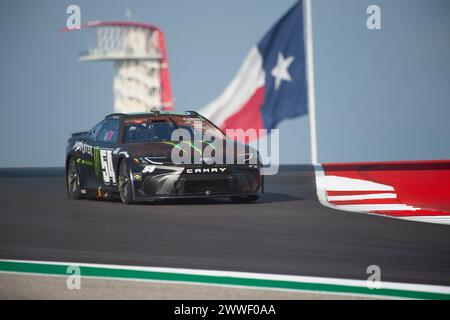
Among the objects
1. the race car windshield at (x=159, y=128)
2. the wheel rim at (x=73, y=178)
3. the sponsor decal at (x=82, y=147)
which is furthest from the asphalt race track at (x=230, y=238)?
the race car windshield at (x=159, y=128)

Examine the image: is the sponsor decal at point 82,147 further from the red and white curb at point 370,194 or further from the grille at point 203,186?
the red and white curb at point 370,194

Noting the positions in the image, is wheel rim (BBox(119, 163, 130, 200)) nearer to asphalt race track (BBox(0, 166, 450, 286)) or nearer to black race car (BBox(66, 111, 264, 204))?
black race car (BBox(66, 111, 264, 204))

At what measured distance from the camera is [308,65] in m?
22.2

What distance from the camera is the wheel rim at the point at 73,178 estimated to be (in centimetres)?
1506

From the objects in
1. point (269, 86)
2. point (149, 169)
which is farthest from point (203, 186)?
point (269, 86)

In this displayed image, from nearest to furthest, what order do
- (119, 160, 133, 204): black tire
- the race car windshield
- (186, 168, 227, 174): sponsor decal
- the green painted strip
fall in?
the green painted strip, (186, 168, 227, 174): sponsor decal, (119, 160, 133, 204): black tire, the race car windshield

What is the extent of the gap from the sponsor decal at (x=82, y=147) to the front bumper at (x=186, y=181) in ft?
5.54

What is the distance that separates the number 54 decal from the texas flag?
655 cm

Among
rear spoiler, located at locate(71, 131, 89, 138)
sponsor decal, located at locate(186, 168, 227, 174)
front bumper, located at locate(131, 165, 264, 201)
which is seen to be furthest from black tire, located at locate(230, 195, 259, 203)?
rear spoiler, located at locate(71, 131, 89, 138)

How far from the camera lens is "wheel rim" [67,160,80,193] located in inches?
593

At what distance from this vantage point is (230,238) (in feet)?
31.7

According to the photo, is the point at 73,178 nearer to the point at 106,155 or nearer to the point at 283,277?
the point at 106,155
